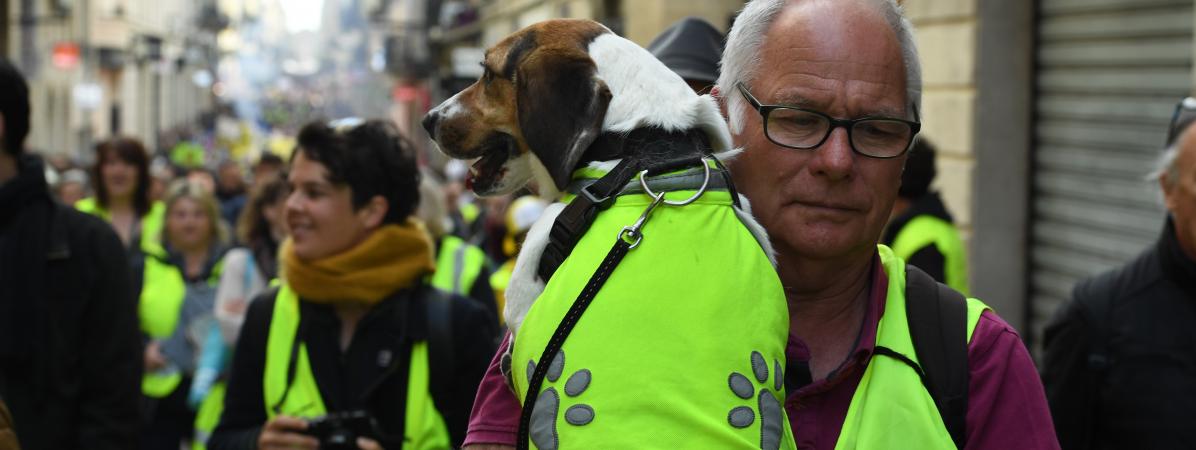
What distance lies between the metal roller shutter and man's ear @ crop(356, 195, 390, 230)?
4678 millimetres

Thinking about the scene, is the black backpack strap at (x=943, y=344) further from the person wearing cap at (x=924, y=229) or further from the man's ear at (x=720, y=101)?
the person wearing cap at (x=924, y=229)

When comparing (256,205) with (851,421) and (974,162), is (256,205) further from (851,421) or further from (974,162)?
(851,421)

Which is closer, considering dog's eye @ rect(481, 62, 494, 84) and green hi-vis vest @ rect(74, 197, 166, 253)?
dog's eye @ rect(481, 62, 494, 84)

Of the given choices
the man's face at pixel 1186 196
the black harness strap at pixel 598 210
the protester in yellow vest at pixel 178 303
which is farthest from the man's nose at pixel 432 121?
the protester in yellow vest at pixel 178 303

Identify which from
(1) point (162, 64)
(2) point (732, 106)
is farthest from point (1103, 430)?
(1) point (162, 64)

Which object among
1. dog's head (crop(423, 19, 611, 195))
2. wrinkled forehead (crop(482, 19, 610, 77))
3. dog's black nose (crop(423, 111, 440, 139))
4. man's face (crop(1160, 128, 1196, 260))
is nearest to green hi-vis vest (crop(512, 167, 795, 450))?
dog's head (crop(423, 19, 611, 195))

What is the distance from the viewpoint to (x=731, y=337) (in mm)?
2016

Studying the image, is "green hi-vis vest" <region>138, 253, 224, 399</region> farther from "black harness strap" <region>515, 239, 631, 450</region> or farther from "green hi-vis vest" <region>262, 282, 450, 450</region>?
"black harness strap" <region>515, 239, 631, 450</region>

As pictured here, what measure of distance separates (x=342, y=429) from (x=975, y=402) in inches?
81.2

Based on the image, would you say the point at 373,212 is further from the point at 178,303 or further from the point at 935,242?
the point at 178,303

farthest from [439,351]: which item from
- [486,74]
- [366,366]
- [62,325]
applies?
[486,74]

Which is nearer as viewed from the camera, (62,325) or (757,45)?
(757,45)

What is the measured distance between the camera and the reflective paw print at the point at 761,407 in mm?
1977

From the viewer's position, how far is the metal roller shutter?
7.75 m
